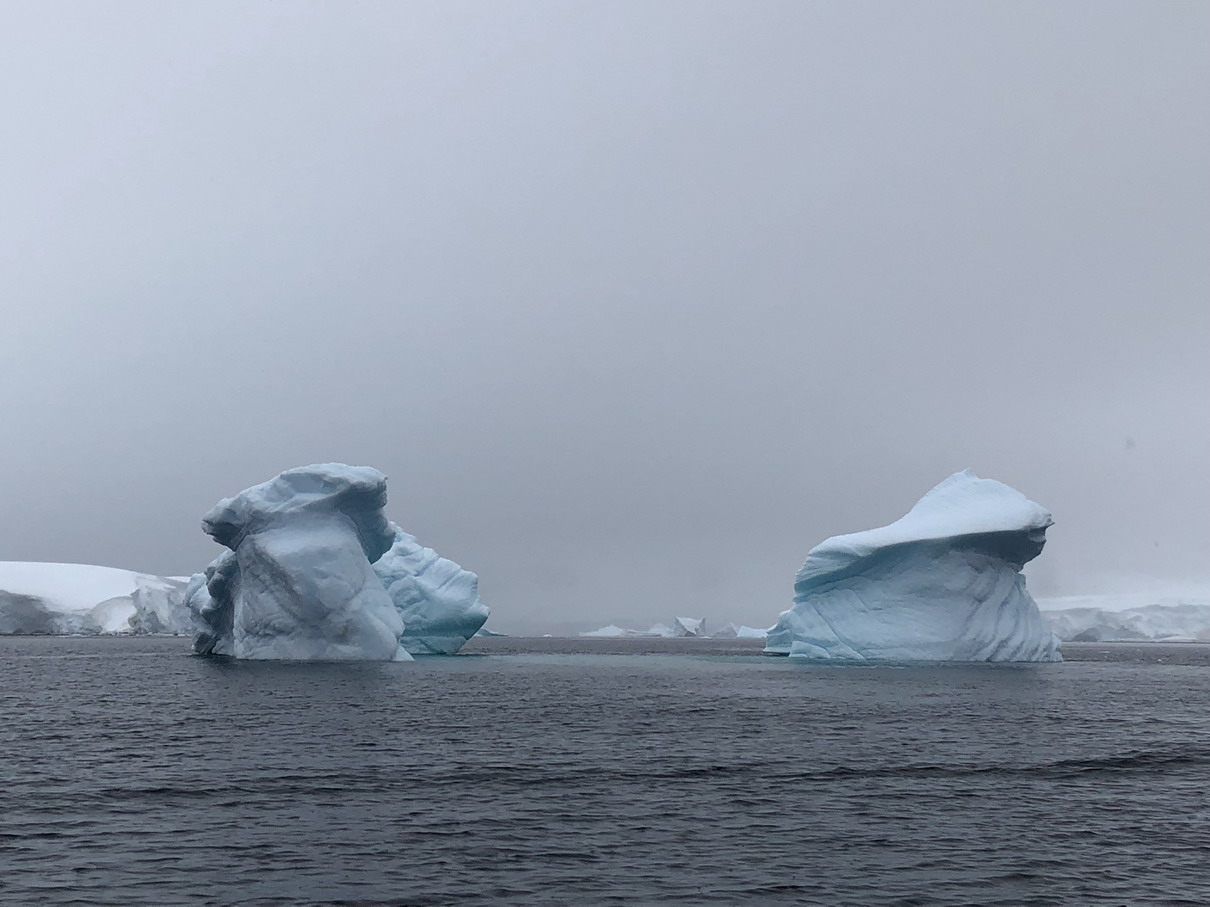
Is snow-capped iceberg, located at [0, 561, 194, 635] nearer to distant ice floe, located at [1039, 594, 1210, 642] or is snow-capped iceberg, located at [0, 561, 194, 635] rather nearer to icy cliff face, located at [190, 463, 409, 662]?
icy cliff face, located at [190, 463, 409, 662]

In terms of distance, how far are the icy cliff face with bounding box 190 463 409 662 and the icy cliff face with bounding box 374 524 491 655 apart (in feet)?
36.4

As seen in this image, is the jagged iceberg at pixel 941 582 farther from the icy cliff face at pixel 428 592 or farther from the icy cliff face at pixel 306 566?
the icy cliff face at pixel 306 566

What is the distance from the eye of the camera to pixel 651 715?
2684 cm

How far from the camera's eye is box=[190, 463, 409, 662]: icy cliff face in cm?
4234

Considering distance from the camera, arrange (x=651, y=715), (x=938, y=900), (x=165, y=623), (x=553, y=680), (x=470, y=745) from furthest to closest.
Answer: (x=165, y=623) → (x=553, y=680) → (x=651, y=715) → (x=470, y=745) → (x=938, y=900)

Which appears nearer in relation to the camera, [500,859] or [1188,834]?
[500,859]

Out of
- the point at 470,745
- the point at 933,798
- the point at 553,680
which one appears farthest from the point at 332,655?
the point at 933,798

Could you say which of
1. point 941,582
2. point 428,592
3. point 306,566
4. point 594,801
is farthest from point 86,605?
point 594,801

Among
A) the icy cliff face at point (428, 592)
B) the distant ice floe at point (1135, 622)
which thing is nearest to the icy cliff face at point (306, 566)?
the icy cliff face at point (428, 592)

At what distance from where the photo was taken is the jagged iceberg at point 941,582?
1898 inches

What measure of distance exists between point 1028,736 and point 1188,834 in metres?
10.0

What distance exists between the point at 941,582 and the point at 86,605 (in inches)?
3973

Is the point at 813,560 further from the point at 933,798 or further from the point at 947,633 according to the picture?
the point at 933,798

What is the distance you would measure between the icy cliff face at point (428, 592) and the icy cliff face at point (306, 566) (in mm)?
11090
